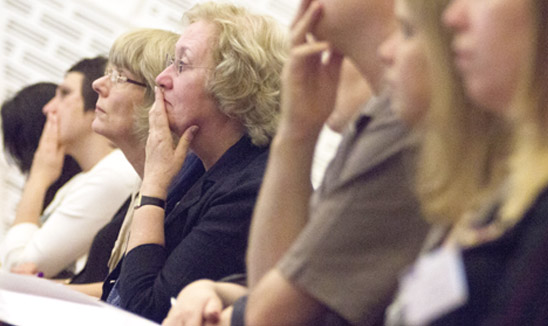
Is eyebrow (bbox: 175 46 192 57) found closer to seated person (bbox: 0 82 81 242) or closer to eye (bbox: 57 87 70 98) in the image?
eye (bbox: 57 87 70 98)

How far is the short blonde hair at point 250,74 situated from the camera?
2.22m

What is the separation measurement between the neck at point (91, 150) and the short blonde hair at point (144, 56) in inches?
31.1

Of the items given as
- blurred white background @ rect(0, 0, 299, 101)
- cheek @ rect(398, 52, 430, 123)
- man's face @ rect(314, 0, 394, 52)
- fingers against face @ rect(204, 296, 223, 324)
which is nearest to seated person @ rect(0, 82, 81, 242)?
blurred white background @ rect(0, 0, 299, 101)

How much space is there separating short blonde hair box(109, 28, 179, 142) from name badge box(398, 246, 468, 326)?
1757mm

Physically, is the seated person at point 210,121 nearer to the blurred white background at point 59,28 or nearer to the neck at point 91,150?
the neck at point 91,150

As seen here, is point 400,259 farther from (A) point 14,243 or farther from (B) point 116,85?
(A) point 14,243

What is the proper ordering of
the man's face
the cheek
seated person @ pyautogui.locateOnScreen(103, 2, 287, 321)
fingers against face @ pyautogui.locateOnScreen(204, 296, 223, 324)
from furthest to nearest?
seated person @ pyautogui.locateOnScreen(103, 2, 287, 321) → fingers against face @ pyautogui.locateOnScreen(204, 296, 223, 324) → the man's face → the cheek

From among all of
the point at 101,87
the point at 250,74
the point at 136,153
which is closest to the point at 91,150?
→ the point at 101,87

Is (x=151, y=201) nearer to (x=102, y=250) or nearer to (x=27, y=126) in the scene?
Answer: (x=102, y=250)

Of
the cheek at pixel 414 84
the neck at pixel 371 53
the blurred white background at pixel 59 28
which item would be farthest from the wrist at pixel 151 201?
the blurred white background at pixel 59 28

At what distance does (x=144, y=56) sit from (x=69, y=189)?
84 centimetres

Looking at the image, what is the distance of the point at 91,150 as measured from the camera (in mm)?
3387

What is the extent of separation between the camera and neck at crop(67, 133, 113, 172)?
3369 millimetres

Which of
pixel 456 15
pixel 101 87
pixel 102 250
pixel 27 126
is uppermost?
pixel 456 15
